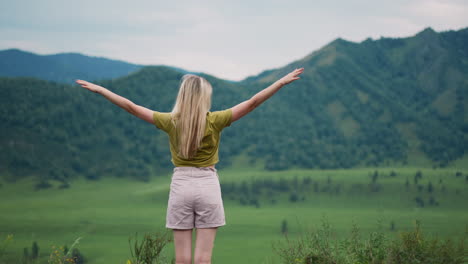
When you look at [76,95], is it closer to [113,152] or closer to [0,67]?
[113,152]

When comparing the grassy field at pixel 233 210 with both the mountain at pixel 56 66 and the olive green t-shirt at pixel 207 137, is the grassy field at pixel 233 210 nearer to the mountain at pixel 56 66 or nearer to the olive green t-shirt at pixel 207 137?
the olive green t-shirt at pixel 207 137

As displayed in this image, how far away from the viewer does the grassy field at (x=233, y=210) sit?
59812mm

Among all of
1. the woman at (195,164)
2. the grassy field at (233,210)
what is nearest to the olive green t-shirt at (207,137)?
the woman at (195,164)

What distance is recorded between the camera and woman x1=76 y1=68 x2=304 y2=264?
4.42 m

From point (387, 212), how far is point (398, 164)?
32509mm

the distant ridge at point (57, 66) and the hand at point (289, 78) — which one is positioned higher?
the distant ridge at point (57, 66)

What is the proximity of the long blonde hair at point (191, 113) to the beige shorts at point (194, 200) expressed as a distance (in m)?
0.21

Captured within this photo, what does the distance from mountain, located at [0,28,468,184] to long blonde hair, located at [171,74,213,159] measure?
278 feet

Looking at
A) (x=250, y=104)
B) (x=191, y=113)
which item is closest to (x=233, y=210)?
(x=250, y=104)

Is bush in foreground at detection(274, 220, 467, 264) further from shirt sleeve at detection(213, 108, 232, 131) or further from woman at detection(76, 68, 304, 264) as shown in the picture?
shirt sleeve at detection(213, 108, 232, 131)

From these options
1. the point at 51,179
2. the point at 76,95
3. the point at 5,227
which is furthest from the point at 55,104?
the point at 5,227

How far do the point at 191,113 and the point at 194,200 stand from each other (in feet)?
2.55

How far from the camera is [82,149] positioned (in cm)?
9238

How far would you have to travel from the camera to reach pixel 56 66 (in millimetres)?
158000
